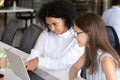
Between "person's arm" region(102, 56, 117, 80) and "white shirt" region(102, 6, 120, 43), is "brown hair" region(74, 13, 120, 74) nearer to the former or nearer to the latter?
"person's arm" region(102, 56, 117, 80)

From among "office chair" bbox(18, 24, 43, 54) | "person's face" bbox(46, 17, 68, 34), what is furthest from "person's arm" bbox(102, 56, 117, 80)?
"office chair" bbox(18, 24, 43, 54)

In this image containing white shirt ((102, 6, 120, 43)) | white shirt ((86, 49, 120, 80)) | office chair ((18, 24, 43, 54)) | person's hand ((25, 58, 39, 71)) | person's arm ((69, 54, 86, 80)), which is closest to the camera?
white shirt ((86, 49, 120, 80))

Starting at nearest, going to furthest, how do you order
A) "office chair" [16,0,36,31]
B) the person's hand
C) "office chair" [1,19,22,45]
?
the person's hand → "office chair" [1,19,22,45] → "office chair" [16,0,36,31]

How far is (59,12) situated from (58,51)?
1.15ft

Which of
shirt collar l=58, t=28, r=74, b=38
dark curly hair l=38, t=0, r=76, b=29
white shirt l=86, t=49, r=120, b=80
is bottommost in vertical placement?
white shirt l=86, t=49, r=120, b=80

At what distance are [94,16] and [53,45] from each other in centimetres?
74

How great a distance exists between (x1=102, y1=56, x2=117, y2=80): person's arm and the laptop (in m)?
0.45

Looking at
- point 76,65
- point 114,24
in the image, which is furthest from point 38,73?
point 114,24

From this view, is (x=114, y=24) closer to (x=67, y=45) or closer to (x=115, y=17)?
(x=115, y=17)

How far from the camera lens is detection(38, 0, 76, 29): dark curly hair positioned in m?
2.09

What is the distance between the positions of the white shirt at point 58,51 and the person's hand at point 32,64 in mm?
43

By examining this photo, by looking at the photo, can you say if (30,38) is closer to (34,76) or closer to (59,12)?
(59,12)

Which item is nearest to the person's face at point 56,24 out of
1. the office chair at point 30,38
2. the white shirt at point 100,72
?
the white shirt at point 100,72

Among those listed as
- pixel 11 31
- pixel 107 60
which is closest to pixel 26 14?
pixel 11 31
